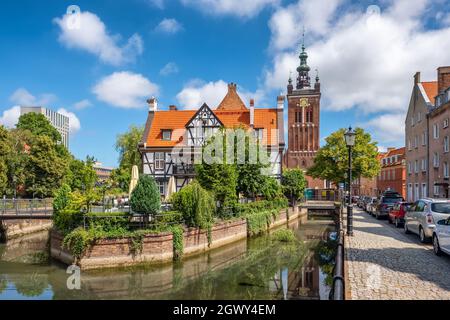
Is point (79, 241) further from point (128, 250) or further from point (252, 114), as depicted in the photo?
point (252, 114)

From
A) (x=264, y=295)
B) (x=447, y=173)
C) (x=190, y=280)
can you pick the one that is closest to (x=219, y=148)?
(x=190, y=280)

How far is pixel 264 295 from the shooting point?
35.6 feet

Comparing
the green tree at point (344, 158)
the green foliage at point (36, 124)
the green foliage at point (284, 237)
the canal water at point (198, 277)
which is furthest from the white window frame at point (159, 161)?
the green tree at point (344, 158)

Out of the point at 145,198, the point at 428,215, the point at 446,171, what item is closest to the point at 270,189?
the point at 446,171

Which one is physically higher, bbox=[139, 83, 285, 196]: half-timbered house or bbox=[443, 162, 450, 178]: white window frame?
bbox=[139, 83, 285, 196]: half-timbered house

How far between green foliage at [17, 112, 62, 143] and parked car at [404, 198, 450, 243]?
1757 inches

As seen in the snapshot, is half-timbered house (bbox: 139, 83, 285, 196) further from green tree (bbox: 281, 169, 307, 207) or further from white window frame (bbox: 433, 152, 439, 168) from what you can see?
white window frame (bbox: 433, 152, 439, 168)

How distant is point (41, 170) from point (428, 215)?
37019 millimetres

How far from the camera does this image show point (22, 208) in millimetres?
26641

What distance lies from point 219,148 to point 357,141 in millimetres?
27799

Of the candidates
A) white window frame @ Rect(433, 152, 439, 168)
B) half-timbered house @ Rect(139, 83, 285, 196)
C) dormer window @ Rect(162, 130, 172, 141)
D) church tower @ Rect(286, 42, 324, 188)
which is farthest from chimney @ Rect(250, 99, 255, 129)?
church tower @ Rect(286, 42, 324, 188)

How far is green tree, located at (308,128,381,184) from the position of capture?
43469mm
